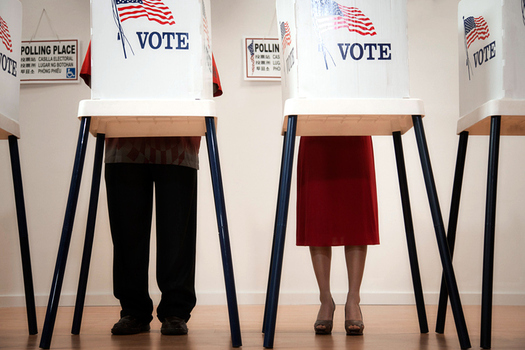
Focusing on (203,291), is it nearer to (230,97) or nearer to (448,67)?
(230,97)

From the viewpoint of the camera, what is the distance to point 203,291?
279 centimetres

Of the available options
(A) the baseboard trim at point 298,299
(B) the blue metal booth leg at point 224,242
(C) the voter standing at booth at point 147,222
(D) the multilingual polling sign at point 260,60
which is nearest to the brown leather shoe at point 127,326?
(C) the voter standing at booth at point 147,222

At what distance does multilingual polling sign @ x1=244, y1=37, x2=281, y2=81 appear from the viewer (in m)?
2.92

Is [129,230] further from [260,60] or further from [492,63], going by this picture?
[260,60]

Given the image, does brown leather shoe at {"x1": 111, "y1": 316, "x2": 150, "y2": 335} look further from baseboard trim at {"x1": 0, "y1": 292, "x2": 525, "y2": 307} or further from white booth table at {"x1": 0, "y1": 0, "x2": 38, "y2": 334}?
baseboard trim at {"x1": 0, "y1": 292, "x2": 525, "y2": 307}

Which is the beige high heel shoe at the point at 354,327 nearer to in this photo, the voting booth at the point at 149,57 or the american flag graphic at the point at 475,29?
the voting booth at the point at 149,57

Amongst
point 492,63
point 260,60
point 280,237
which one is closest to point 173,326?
point 280,237

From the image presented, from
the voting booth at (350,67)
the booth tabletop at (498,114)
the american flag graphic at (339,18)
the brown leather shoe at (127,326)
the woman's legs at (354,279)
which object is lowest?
the brown leather shoe at (127,326)

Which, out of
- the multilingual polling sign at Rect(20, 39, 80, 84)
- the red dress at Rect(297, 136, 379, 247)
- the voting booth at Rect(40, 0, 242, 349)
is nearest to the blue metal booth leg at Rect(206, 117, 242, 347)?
the voting booth at Rect(40, 0, 242, 349)

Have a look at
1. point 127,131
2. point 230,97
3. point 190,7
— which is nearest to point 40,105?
point 230,97

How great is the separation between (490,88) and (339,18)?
1.64 ft

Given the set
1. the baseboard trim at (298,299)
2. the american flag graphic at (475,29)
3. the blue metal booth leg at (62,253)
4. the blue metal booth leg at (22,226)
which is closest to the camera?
the blue metal booth leg at (62,253)

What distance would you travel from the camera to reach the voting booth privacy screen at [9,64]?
5.18 ft

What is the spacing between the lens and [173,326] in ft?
5.01
